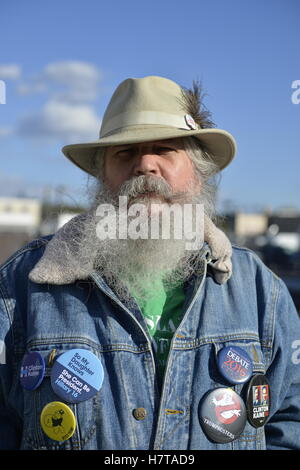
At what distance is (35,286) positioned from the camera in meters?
1.98

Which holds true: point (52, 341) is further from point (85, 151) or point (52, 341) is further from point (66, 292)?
point (85, 151)

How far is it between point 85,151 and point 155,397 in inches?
49.6

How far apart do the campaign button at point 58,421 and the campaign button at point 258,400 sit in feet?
2.30

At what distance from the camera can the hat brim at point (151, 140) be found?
6.96 feet

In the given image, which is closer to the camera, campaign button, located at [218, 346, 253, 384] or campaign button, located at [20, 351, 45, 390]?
campaign button, located at [20, 351, 45, 390]

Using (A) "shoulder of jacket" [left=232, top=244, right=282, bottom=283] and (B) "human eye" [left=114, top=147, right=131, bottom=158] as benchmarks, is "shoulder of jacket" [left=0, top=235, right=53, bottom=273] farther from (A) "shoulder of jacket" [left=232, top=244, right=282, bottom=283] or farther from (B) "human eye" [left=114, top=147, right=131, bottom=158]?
(A) "shoulder of jacket" [left=232, top=244, right=282, bottom=283]

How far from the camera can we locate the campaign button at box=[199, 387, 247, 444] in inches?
73.2

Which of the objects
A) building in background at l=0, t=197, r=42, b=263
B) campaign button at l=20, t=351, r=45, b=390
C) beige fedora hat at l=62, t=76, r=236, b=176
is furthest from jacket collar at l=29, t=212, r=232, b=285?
building in background at l=0, t=197, r=42, b=263

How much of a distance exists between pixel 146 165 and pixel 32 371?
97cm

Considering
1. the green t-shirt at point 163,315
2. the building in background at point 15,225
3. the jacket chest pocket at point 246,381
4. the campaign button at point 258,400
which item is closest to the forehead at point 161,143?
the green t-shirt at point 163,315

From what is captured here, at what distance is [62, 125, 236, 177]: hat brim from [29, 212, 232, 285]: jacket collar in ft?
1.18

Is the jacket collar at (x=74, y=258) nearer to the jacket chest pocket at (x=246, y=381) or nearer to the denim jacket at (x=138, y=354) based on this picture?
the denim jacket at (x=138, y=354)
